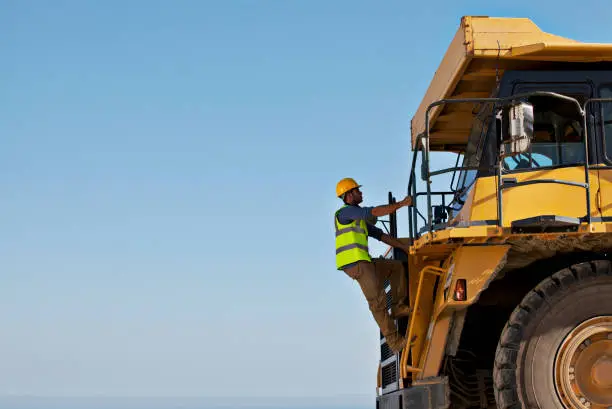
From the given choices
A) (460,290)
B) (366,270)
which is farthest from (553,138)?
(366,270)

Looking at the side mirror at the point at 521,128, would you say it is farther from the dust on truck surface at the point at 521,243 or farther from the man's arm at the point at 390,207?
the man's arm at the point at 390,207

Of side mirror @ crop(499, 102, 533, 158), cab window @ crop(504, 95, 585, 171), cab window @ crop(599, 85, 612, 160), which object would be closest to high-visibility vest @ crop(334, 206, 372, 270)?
cab window @ crop(504, 95, 585, 171)

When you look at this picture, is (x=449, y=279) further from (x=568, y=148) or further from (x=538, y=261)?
(x=568, y=148)

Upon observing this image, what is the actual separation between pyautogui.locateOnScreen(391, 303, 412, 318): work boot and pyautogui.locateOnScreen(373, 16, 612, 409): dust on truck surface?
0.23 metres

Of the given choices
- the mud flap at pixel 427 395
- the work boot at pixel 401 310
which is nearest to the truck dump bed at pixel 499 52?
the work boot at pixel 401 310

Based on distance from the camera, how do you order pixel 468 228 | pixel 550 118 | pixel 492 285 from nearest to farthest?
pixel 468 228, pixel 550 118, pixel 492 285

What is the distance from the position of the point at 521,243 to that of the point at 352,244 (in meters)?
2.05

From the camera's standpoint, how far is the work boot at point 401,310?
9.78m

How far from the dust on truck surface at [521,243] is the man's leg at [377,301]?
0.40 metres

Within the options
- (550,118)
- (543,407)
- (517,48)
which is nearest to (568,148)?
(550,118)

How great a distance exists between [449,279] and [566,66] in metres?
2.15

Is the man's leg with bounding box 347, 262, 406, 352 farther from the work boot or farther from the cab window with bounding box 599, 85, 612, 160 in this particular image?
the cab window with bounding box 599, 85, 612, 160

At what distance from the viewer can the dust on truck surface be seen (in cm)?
815

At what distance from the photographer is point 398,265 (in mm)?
10008
